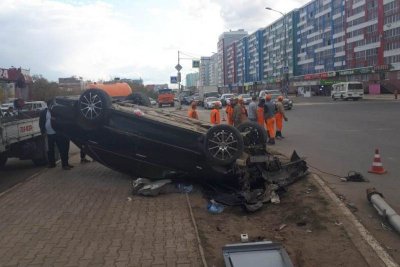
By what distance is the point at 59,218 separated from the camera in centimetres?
629

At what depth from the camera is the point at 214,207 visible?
7.21m

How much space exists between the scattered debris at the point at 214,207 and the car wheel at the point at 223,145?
29.5 inches

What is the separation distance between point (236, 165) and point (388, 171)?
3502 millimetres

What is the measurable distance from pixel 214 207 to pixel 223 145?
1138 millimetres

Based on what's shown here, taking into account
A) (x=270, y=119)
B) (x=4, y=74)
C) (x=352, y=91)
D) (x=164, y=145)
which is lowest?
(x=352, y=91)

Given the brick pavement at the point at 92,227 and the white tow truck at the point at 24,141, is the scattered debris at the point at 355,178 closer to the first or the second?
the brick pavement at the point at 92,227

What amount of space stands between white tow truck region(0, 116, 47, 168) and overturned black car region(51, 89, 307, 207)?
1.56 metres

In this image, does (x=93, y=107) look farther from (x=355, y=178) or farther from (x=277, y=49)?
(x=277, y=49)

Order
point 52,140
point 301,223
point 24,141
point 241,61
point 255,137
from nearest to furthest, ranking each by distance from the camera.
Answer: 1. point 301,223
2. point 255,137
3. point 52,140
4. point 24,141
5. point 241,61

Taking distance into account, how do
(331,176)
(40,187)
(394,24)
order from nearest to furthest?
(40,187)
(331,176)
(394,24)

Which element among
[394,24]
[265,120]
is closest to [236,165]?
[265,120]

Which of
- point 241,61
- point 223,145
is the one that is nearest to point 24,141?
point 223,145

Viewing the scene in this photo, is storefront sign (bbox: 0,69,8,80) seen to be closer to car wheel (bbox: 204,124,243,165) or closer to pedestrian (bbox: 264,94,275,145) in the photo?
car wheel (bbox: 204,124,243,165)

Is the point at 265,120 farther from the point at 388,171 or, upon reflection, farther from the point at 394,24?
the point at 394,24
